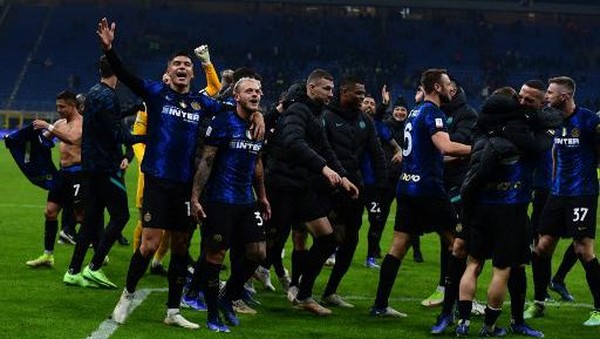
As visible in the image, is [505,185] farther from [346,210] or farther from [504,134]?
[346,210]

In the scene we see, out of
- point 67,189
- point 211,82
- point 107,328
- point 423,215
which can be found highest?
point 211,82

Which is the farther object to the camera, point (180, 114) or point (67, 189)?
point (67, 189)

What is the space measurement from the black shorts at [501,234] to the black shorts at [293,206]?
72.2 inches

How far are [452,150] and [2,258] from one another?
655 cm

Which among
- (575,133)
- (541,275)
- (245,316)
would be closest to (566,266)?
(541,275)

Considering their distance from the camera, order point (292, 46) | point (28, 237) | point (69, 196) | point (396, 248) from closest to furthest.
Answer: point (396, 248), point (69, 196), point (28, 237), point (292, 46)

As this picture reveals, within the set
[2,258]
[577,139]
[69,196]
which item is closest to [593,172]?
[577,139]

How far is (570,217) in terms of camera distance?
31.3ft

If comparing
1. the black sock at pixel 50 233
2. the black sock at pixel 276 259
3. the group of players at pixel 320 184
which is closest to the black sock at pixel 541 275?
the group of players at pixel 320 184

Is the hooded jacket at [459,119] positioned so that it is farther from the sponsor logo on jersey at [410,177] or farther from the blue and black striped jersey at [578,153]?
the sponsor logo on jersey at [410,177]

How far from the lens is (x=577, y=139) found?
31.6ft

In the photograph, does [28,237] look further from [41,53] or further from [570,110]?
[41,53]

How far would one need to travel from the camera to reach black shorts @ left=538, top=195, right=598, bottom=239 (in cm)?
950

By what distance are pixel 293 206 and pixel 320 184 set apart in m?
0.47
